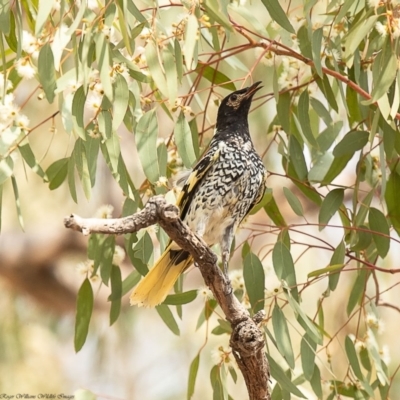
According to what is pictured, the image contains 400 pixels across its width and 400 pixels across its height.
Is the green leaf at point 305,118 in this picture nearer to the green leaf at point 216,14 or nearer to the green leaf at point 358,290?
the green leaf at point 358,290

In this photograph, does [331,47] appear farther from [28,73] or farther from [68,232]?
[68,232]

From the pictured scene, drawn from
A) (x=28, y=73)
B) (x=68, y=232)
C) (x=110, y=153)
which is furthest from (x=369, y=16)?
(x=68, y=232)

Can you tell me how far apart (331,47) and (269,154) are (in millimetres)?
2196

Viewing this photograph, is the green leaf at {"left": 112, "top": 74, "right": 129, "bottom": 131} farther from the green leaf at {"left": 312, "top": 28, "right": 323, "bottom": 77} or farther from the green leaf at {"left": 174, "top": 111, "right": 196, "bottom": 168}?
the green leaf at {"left": 312, "top": 28, "right": 323, "bottom": 77}

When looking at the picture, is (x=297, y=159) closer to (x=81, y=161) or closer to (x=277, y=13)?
(x=277, y=13)

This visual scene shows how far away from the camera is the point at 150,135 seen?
2.80 m

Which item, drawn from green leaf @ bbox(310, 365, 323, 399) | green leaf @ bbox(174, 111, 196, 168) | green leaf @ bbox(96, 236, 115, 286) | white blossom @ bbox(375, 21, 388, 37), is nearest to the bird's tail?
green leaf @ bbox(96, 236, 115, 286)

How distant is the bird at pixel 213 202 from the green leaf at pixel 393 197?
1.60 feet

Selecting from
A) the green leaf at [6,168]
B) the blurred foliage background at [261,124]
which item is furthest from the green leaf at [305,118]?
the green leaf at [6,168]

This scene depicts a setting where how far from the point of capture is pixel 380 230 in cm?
314

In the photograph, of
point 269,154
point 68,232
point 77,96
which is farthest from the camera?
point 68,232

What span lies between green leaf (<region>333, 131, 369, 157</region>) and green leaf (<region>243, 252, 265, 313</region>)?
1.69 feet

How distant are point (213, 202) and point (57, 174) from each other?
0.61 meters

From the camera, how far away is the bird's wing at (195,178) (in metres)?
3.17
